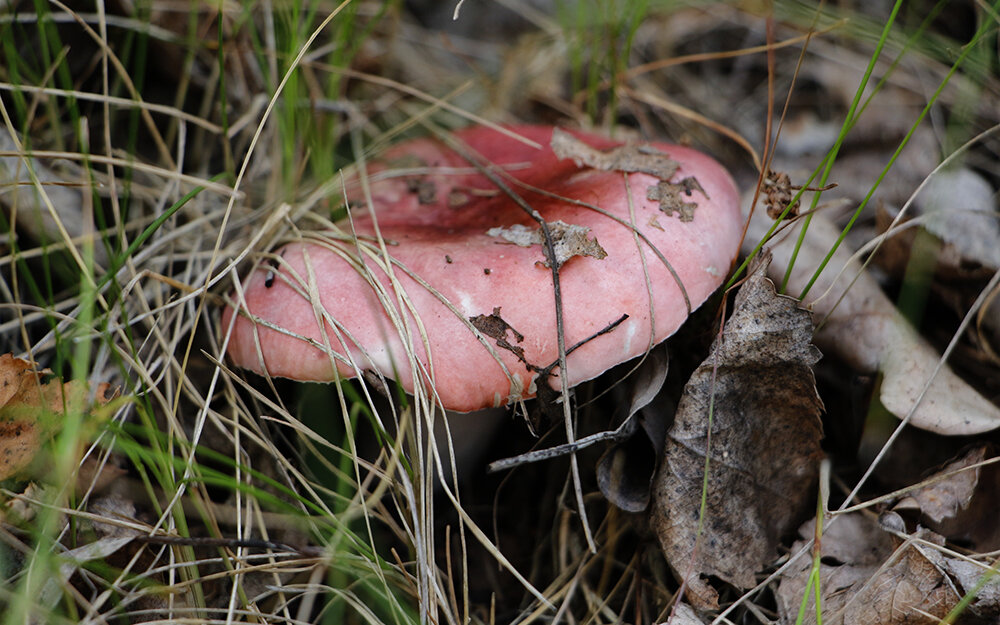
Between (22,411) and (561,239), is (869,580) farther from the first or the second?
(22,411)

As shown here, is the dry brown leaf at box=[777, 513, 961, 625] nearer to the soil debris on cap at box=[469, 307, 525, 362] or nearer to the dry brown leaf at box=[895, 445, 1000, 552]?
the dry brown leaf at box=[895, 445, 1000, 552]

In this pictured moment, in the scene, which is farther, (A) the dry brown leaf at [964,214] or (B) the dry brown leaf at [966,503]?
(A) the dry brown leaf at [964,214]

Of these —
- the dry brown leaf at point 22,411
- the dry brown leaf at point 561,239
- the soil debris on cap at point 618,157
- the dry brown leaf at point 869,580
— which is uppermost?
the soil debris on cap at point 618,157

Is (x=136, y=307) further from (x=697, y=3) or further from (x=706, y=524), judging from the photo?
(x=697, y=3)

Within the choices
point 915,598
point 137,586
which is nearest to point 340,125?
point 137,586

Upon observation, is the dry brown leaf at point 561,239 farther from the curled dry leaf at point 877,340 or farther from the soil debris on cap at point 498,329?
the curled dry leaf at point 877,340

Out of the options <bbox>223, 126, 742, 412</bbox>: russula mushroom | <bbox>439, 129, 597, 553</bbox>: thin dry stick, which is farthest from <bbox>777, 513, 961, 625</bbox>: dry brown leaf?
<bbox>223, 126, 742, 412</bbox>: russula mushroom

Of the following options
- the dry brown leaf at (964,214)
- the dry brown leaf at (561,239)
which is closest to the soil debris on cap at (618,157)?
the dry brown leaf at (561,239)
